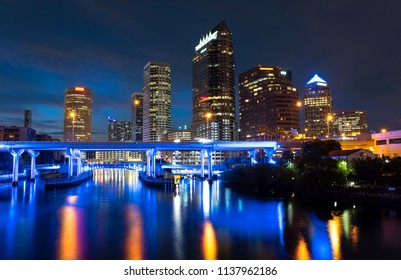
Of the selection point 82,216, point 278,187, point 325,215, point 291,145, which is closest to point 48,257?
point 82,216

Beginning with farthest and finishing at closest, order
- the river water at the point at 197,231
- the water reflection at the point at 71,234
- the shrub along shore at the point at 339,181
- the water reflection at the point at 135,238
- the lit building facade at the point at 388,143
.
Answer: the lit building facade at the point at 388,143 → the shrub along shore at the point at 339,181 → the river water at the point at 197,231 → the water reflection at the point at 71,234 → the water reflection at the point at 135,238

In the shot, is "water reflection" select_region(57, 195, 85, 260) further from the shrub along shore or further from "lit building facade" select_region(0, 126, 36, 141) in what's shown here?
"lit building facade" select_region(0, 126, 36, 141)

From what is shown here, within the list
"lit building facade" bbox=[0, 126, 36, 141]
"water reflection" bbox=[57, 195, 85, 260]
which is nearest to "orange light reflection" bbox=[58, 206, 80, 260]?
"water reflection" bbox=[57, 195, 85, 260]

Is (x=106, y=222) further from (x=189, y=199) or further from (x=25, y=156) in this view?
(x=25, y=156)

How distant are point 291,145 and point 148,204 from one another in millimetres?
53914

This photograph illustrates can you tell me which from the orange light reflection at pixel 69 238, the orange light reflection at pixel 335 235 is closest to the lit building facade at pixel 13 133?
the orange light reflection at pixel 69 238

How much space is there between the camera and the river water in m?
25.9

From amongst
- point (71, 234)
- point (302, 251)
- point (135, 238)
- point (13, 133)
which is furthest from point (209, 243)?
point (13, 133)

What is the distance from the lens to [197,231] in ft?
109

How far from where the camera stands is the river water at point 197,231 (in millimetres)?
25875

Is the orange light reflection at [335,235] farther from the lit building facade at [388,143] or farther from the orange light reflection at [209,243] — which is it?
the lit building facade at [388,143]

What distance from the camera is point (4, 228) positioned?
3459cm
